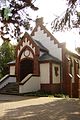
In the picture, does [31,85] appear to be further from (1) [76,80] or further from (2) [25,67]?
(1) [76,80]

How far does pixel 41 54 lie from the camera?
3462 centimetres

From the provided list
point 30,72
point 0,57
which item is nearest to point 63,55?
point 30,72

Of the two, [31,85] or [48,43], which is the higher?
[48,43]

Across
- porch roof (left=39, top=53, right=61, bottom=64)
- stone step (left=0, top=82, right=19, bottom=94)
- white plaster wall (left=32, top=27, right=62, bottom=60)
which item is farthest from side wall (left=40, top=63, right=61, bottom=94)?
stone step (left=0, top=82, right=19, bottom=94)

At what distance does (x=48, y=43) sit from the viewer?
36.3 meters

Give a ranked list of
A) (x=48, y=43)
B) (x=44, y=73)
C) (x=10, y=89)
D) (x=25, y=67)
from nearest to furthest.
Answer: (x=10, y=89)
(x=44, y=73)
(x=25, y=67)
(x=48, y=43)

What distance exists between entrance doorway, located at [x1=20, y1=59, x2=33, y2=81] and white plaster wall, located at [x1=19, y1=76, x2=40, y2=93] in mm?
2307

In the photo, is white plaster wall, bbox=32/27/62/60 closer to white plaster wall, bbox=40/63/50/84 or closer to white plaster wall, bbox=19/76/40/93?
white plaster wall, bbox=40/63/50/84

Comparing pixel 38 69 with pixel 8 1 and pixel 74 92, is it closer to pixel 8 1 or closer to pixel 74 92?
pixel 74 92

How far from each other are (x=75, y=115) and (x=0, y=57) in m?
38.5

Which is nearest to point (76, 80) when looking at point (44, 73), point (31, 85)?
point (44, 73)

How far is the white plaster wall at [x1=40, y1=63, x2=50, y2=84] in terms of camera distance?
32969 mm

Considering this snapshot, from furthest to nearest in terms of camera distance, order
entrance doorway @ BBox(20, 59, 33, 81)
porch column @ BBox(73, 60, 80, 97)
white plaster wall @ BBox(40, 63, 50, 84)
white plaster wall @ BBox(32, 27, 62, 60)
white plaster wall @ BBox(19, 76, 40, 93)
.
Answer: porch column @ BBox(73, 60, 80, 97), white plaster wall @ BBox(32, 27, 62, 60), entrance doorway @ BBox(20, 59, 33, 81), white plaster wall @ BBox(40, 63, 50, 84), white plaster wall @ BBox(19, 76, 40, 93)

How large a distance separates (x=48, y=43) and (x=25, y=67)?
4.23m
